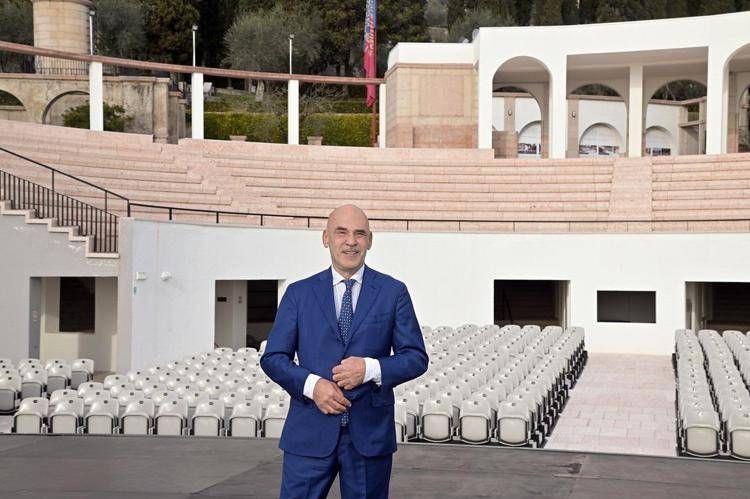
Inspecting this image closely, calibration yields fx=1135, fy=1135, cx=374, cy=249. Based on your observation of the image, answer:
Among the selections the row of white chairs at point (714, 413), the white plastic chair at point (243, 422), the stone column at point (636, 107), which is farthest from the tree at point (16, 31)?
the white plastic chair at point (243, 422)

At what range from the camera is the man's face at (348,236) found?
562 centimetres

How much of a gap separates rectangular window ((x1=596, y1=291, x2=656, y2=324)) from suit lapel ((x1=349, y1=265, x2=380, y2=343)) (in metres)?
25.8

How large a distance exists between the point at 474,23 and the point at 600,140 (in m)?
15.8

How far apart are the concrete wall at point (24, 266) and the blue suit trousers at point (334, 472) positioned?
56.0 ft

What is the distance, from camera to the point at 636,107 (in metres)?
39.5

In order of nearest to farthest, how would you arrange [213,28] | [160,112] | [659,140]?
[160,112], [659,140], [213,28]

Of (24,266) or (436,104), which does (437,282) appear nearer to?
(436,104)

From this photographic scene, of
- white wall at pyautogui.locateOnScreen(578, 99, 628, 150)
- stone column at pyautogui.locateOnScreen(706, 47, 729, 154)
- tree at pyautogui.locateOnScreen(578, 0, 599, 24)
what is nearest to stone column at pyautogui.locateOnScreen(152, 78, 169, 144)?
stone column at pyautogui.locateOnScreen(706, 47, 729, 154)

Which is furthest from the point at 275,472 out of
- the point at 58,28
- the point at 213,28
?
the point at 213,28

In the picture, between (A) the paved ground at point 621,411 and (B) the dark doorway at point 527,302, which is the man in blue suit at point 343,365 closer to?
(A) the paved ground at point 621,411

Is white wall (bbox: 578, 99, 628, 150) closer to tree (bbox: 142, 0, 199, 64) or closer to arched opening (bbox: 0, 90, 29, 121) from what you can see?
tree (bbox: 142, 0, 199, 64)

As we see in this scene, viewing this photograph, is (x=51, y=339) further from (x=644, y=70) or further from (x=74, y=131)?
(x=644, y=70)

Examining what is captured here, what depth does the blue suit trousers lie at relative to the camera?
18.1 ft

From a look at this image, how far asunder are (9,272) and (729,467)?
52.7 ft
